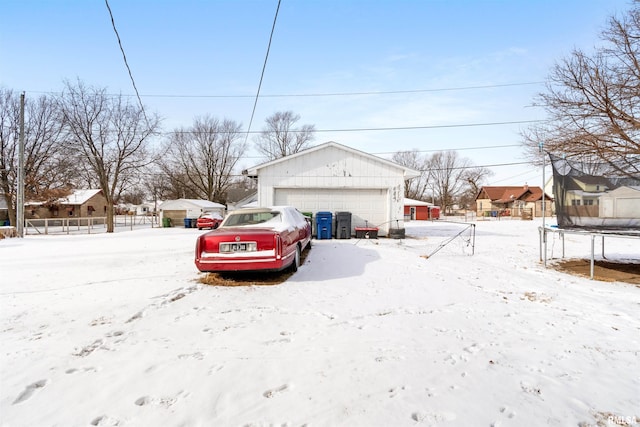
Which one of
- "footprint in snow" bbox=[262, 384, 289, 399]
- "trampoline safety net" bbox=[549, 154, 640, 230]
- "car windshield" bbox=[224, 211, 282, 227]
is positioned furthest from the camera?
"trampoline safety net" bbox=[549, 154, 640, 230]

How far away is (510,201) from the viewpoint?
162ft

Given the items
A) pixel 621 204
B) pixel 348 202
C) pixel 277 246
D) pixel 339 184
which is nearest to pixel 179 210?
pixel 339 184

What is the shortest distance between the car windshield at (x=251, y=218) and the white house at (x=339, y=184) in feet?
20.3

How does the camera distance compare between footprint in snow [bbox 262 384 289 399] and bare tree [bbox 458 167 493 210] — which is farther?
bare tree [bbox 458 167 493 210]

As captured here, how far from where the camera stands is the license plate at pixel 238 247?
16.9 ft

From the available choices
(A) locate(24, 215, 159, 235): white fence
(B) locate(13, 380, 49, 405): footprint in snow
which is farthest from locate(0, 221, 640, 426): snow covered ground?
(A) locate(24, 215, 159, 235): white fence

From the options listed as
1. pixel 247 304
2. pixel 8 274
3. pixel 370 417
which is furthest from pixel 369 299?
pixel 8 274

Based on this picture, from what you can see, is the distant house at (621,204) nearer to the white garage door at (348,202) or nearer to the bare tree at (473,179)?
the white garage door at (348,202)

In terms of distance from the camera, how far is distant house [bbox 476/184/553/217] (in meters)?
45.3

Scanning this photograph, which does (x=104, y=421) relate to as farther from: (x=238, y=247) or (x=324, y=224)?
(x=324, y=224)

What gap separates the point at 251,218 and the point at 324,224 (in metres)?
5.75

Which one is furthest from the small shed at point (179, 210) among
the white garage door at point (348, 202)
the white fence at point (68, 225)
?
the white garage door at point (348, 202)

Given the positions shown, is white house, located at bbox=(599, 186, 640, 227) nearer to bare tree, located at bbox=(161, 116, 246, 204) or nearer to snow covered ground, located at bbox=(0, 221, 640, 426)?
snow covered ground, located at bbox=(0, 221, 640, 426)

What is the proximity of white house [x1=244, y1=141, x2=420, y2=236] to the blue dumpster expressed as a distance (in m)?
1.00
